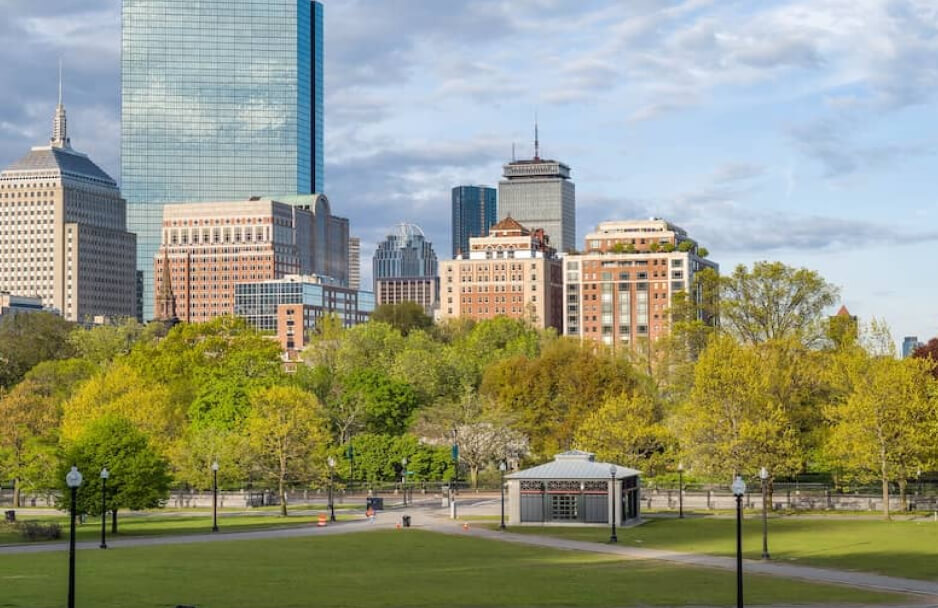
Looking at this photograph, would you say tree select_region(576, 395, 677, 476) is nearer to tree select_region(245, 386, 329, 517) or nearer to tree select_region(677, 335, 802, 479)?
tree select_region(677, 335, 802, 479)

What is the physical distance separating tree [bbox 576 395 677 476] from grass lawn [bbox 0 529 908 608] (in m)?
36.8

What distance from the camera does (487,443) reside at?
135m

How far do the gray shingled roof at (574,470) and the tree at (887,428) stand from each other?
15.1m

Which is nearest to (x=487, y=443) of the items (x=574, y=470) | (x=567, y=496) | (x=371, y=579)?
(x=574, y=470)

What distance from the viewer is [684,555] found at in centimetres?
6994

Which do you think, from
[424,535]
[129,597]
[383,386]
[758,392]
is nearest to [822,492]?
[758,392]

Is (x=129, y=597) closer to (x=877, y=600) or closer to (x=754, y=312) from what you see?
(x=877, y=600)

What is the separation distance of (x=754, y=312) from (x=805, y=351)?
8.96 metres

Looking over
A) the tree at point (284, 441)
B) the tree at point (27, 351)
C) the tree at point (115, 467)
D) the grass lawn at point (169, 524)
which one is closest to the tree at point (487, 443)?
the tree at point (284, 441)

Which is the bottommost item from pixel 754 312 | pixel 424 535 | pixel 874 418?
pixel 424 535

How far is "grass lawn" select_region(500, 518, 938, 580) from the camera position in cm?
6606

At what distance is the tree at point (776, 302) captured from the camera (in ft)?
406

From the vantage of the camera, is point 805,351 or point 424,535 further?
point 805,351

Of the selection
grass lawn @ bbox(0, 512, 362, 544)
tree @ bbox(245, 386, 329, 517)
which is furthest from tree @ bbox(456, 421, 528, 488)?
grass lawn @ bbox(0, 512, 362, 544)
